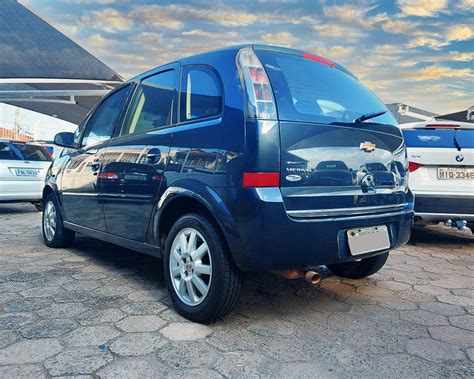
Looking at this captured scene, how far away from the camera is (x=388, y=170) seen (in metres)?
2.71

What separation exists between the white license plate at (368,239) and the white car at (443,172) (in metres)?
2.19

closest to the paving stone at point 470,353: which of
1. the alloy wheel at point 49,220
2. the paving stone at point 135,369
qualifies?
the paving stone at point 135,369

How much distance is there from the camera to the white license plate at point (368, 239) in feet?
7.97

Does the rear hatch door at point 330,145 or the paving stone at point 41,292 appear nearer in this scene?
the rear hatch door at point 330,145

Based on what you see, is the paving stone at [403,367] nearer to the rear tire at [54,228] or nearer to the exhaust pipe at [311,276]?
the exhaust pipe at [311,276]

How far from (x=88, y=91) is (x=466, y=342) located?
56.0 feet

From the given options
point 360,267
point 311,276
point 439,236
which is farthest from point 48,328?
point 439,236

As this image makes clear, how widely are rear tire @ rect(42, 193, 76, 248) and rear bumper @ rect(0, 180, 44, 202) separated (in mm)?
2883

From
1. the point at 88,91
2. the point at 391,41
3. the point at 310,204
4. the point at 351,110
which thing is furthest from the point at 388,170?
the point at 88,91

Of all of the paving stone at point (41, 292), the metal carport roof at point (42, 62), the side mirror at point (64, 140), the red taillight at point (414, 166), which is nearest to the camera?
the paving stone at point (41, 292)

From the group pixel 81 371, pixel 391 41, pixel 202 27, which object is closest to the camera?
pixel 81 371

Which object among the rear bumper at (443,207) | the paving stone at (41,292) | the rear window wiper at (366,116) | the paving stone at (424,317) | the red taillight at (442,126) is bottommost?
the paving stone at (424,317)

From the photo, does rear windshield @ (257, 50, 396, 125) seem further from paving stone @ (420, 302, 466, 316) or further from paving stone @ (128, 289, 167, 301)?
paving stone @ (128, 289, 167, 301)

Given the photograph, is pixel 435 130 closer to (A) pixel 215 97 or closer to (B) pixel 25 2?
(A) pixel 215 97
